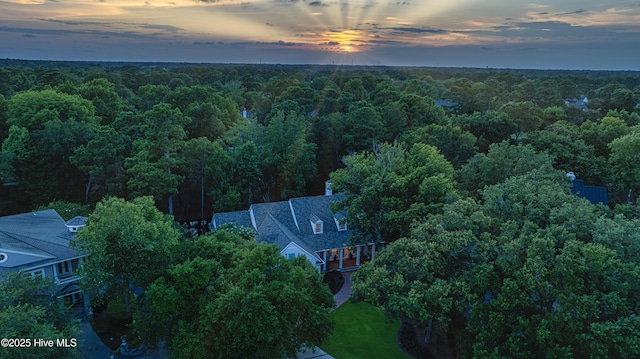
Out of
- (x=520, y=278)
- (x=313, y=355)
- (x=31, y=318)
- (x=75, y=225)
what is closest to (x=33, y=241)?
(x=75, y=225)

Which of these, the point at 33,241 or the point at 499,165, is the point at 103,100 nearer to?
the point at 33,241

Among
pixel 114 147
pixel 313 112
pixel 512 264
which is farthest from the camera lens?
pixel 313 112

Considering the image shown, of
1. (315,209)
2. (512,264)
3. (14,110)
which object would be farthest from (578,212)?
(14,110)

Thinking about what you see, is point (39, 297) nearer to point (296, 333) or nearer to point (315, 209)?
point (296, 333)

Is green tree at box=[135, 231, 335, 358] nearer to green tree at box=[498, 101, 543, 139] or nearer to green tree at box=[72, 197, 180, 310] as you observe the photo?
green tree at box=[72, 197, 180, 310]

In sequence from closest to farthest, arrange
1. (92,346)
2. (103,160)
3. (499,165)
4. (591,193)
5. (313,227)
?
(92,346)
(313,227)
(499,165)
(591,193)
(103,160)

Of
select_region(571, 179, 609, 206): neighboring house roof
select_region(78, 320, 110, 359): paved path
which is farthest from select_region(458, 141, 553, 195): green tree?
select_region(78, 320, 110, 359): paved path

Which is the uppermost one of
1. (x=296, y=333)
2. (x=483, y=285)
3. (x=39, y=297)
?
(x=483, y=285)

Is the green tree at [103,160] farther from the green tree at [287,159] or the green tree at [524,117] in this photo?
the green tree at [524,117]
